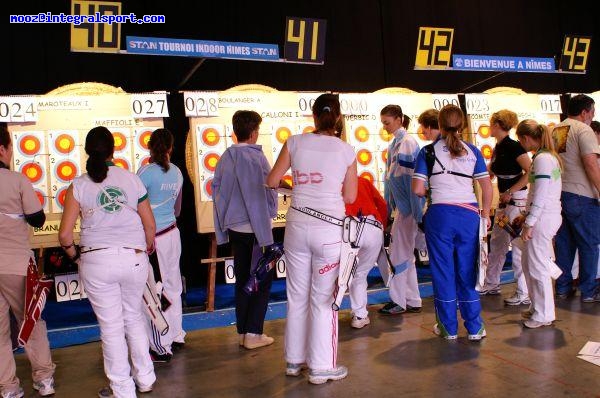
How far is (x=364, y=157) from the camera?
20.6 feet

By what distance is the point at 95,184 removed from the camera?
3.20m

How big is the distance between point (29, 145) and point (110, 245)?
243cm

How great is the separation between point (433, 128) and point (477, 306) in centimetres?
144

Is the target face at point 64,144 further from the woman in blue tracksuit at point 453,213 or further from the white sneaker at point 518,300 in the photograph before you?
the white sneaker at point 518,300

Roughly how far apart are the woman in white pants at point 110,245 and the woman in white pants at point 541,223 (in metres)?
2.59

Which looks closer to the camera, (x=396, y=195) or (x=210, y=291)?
(x=396, y=195)

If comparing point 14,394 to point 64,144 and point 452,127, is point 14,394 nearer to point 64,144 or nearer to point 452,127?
point 64,144

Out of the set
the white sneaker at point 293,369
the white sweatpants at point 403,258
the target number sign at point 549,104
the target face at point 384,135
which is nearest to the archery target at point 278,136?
the target face at point 384,135

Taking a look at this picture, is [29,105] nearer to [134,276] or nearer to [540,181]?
[134,276]

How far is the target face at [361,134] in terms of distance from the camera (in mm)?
6230

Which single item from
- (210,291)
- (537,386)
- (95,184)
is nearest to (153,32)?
(210,291)

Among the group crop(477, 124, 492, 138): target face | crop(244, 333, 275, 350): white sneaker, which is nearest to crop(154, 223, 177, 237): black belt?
crop(244, 333, 275, 350): white sneaker

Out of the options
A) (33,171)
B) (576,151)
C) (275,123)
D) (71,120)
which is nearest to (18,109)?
(71,120)

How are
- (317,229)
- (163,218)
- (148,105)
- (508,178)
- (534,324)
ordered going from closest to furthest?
(317,229)
(163,218)
(534,324)
(508,178)
(148,105)
